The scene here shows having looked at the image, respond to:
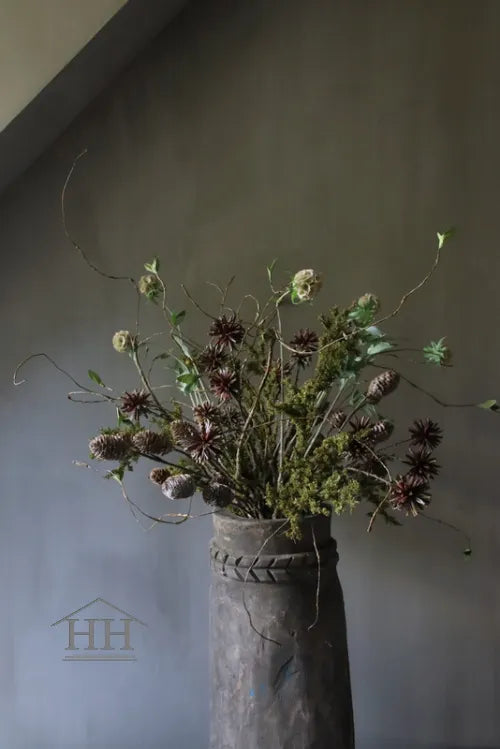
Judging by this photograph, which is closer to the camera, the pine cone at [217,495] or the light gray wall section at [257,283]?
the pine cone at [217,495]

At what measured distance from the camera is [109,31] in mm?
985

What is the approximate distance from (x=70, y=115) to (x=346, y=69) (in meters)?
0.51

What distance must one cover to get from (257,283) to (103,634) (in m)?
0.72

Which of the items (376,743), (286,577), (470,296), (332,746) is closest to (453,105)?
(470,296)

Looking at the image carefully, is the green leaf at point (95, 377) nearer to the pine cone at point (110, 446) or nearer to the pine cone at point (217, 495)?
the pine cone at point (110, 446)

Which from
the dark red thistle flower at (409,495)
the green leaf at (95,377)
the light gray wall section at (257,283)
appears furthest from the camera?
the light gray wall section at (257,283)

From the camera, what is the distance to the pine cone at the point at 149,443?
2.47 feet

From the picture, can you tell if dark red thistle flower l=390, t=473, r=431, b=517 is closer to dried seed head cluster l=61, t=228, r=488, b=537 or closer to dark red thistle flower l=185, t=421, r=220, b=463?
dried seed head cluster l=61, t=228, r=488, b=537

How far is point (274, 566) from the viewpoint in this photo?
77 centimetres

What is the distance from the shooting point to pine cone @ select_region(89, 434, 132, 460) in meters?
0.74

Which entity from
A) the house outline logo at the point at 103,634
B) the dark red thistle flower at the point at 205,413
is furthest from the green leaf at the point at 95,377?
the house outline logo at the point at 103,634

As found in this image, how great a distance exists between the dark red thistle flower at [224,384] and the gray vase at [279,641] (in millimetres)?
165

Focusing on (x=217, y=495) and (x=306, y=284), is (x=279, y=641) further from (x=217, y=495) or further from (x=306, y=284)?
(x=306, y=284)

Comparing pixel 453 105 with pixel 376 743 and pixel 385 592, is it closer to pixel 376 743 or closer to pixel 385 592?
pixel 385 592
